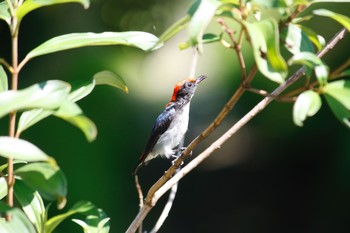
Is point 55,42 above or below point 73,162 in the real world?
above

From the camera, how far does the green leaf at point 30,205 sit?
108 centimetres

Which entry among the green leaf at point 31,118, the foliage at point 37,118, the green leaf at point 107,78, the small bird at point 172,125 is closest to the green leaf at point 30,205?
the foliage at point 37,118

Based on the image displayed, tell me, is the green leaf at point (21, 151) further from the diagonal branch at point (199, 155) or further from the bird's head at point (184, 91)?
the bird's head at point (184, 91)

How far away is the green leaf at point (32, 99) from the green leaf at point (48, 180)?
10 cm

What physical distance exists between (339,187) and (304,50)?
10.7ft

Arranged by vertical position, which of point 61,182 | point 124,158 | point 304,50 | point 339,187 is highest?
point 304,50

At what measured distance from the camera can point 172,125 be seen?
8.58 ft

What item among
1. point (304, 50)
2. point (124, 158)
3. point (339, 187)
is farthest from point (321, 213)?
point (304, 50)

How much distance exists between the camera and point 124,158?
144 inches

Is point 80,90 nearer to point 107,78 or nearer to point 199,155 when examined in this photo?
point 107,78

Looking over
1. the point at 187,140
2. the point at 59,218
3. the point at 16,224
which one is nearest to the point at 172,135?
the point at 187,140

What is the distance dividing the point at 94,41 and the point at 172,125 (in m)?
1.61

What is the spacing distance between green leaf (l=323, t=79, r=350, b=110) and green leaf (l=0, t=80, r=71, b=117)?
0.38m

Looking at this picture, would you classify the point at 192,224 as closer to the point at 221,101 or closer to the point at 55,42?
the point at 221,101
